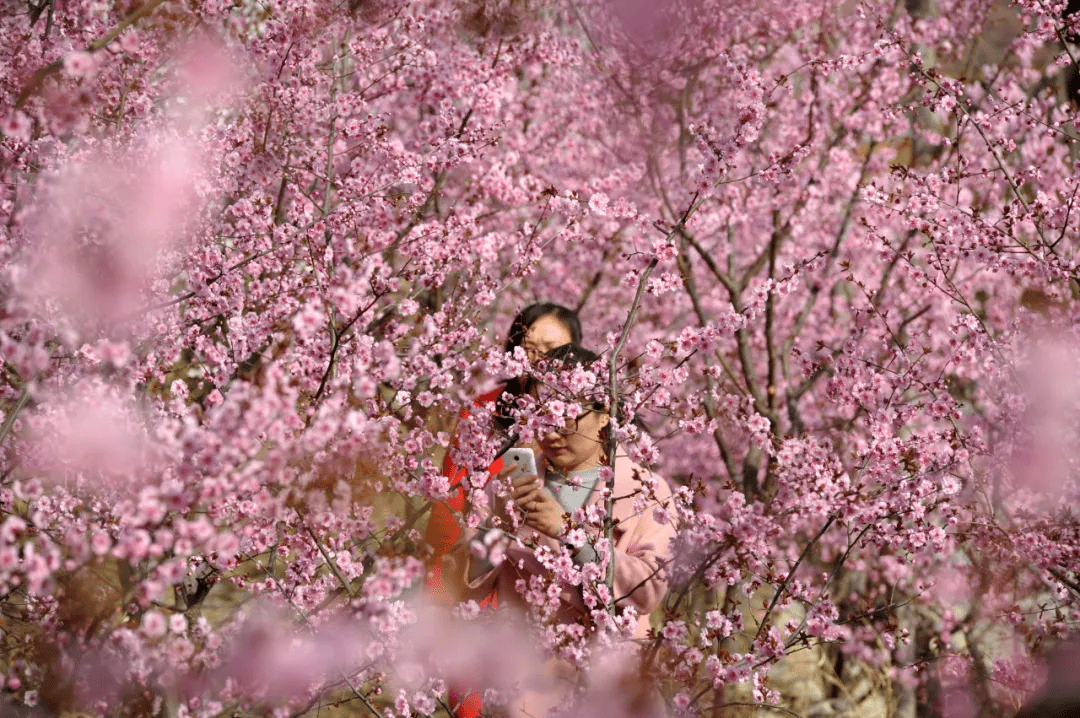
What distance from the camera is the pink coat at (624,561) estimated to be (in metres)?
4.57

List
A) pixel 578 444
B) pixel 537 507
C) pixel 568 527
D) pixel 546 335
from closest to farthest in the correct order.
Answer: pixel 568 527, pixel 537 507, pixel 578 444, pixel 546 335

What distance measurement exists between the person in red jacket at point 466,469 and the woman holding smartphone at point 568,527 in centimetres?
16

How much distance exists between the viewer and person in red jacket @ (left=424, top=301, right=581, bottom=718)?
4.90 metres

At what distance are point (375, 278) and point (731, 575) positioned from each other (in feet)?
10.1

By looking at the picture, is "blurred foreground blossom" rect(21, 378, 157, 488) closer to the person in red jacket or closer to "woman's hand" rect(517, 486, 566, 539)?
the person in red jacket

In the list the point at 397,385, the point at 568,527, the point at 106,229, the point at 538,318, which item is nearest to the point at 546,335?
the point at 538,318

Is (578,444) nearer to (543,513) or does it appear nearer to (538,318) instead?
(543,513)

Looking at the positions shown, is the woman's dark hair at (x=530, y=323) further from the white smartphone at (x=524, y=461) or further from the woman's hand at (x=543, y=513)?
the woman's hand at (x=543, y=513)

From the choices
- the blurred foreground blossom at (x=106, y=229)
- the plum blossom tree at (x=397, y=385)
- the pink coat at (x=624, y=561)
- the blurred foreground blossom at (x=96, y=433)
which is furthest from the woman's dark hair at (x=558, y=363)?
the blurred foreground blossom at (x=106, y=229)

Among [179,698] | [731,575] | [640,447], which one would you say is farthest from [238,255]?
[731,575]

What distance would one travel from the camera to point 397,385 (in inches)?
233

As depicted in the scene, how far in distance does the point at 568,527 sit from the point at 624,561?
485mm

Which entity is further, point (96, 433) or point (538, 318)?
point (538, 318)

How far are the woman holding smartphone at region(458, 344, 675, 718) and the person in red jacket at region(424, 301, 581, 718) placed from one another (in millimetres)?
160
